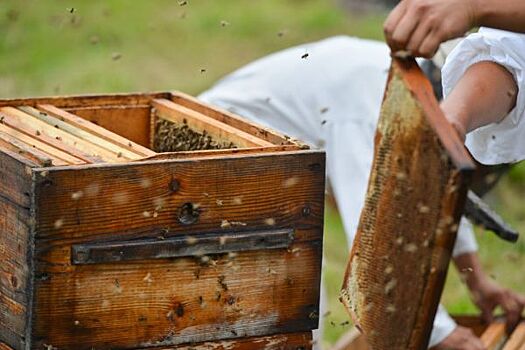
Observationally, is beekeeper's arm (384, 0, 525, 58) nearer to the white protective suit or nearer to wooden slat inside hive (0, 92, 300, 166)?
wooden slat inside hive (0, 92, 300, 166)

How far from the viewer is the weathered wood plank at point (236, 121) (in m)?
3.24

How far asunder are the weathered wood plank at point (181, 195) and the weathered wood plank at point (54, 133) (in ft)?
0.41

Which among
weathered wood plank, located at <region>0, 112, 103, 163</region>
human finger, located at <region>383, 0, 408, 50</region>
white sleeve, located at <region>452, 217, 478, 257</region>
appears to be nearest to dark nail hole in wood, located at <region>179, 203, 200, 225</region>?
weathered wood plank, located at <region>0, 112, 103, 163</region>

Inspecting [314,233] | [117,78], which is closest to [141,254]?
[314,233]

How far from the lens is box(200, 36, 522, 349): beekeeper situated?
14.8 ft

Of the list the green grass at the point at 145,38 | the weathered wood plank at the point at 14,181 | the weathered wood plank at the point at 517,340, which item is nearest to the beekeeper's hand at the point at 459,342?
the weathered wood plank at the point at 517,340

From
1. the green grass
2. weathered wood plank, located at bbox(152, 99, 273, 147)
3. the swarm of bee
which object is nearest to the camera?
weathered wood plank, located at bbox(152, 99, 273, 147)

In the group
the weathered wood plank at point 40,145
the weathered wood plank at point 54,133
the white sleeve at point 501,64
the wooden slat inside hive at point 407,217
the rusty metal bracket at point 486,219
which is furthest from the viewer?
the rusty metal bracket at point 486,219

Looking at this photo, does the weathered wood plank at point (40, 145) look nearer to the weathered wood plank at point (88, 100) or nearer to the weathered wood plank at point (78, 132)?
the weathered wood plank at point (78, 132)

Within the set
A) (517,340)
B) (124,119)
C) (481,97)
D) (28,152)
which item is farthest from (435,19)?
(517,340)

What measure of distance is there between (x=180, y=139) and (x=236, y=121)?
194 mm

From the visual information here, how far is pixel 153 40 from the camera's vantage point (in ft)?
38.5

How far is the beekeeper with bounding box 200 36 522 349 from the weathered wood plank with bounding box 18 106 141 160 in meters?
1.27

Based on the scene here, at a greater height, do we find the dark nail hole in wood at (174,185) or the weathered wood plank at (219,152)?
the weathered wood plank at (219,152)
